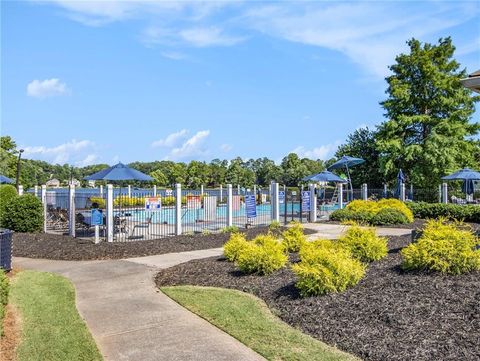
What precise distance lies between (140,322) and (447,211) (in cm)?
1824

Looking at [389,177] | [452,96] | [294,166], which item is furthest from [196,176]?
[452,96]

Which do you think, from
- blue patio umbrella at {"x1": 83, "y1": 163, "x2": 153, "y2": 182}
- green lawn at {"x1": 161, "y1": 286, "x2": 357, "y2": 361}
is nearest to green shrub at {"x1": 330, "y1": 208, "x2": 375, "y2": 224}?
blue patio umbrella at {"x1": 83, "y1": 163, "x2": 153, "y2": 182}

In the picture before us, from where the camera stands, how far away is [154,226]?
2109 cm

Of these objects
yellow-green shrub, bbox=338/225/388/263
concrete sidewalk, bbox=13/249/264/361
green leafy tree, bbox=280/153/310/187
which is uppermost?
green leafy tree, bbox=280/153/310/187

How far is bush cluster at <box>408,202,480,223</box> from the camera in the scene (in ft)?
67.5

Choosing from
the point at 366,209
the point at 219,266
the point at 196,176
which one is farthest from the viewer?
the point at 196,176

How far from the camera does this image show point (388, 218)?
18891 mm

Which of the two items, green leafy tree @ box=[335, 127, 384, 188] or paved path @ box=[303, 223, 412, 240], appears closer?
paved path @ box=[303, 223, 412, 240]

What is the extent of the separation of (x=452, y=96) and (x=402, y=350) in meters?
30.7

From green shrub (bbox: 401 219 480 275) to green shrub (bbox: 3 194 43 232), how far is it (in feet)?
44.9

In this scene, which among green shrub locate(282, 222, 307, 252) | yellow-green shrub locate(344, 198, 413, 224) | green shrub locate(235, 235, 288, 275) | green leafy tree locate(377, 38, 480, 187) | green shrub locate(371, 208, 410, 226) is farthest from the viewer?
green leafy tree locate(377, 38, 480, 187)

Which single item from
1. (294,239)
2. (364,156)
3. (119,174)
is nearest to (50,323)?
(294,239)

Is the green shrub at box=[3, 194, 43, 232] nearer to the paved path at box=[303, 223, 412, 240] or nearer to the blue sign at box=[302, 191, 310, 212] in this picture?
the paved path at box=[303, 223, 412, 240]

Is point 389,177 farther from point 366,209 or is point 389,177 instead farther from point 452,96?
point 366,209
